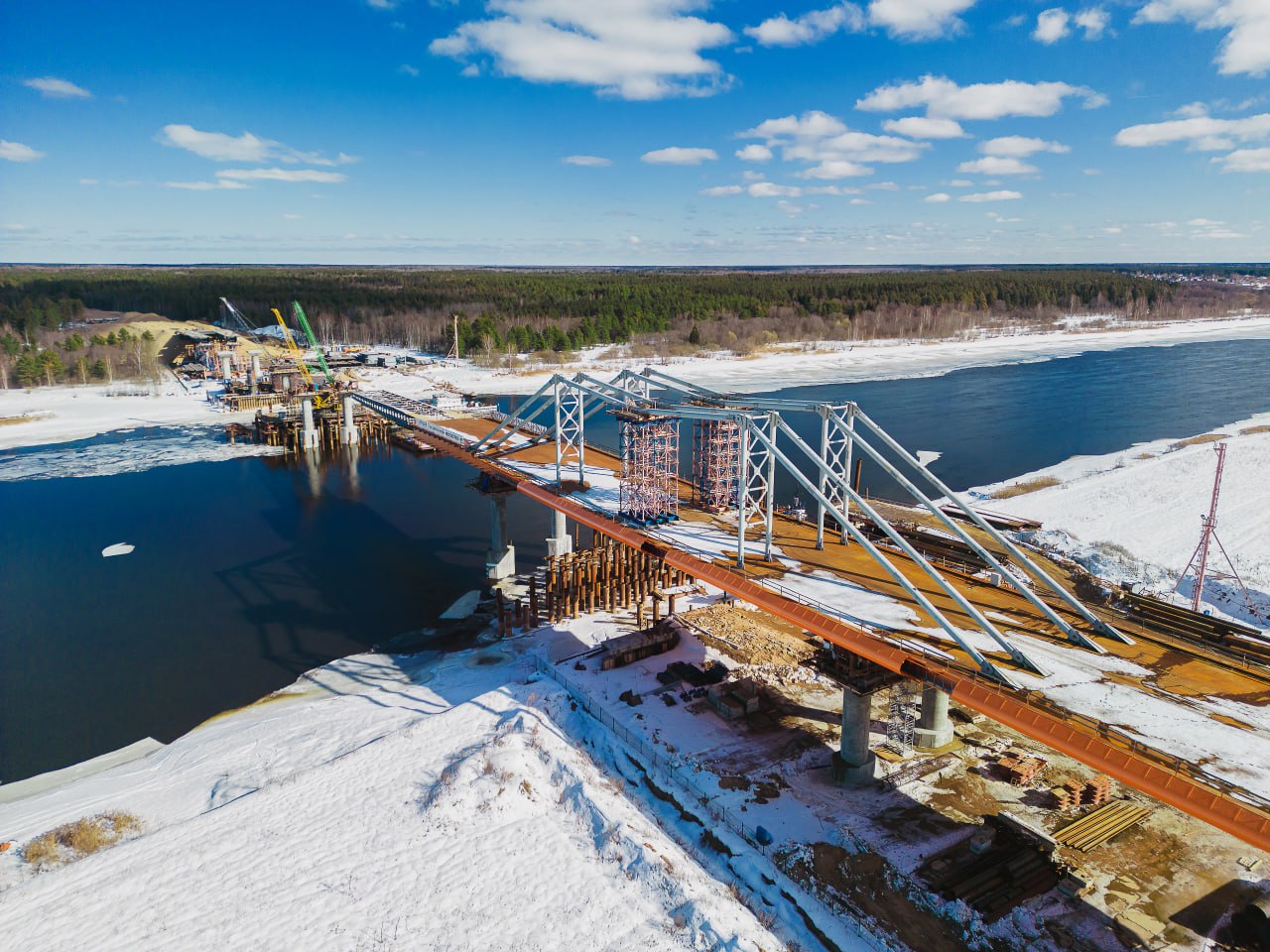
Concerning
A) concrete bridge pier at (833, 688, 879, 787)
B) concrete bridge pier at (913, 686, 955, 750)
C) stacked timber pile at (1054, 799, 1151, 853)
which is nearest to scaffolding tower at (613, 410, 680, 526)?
concrete bridge pier at (833, 688, 879, 787)

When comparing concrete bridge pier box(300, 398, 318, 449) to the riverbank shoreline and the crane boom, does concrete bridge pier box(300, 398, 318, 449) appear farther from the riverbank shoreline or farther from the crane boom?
the riverbank shoreline

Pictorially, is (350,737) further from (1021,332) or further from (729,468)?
(1021,332)

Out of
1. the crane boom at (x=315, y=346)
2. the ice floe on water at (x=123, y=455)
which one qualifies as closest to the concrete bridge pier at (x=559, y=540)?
the ice floe on water at (x=123, y=455)

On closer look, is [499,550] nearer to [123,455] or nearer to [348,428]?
[348,428]

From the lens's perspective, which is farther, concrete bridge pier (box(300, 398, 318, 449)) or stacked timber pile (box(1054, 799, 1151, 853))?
concrete bridge pier (box(300, 398, 318, 449))

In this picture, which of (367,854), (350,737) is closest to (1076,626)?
(367,854)

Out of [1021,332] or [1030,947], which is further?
[1021,332]
